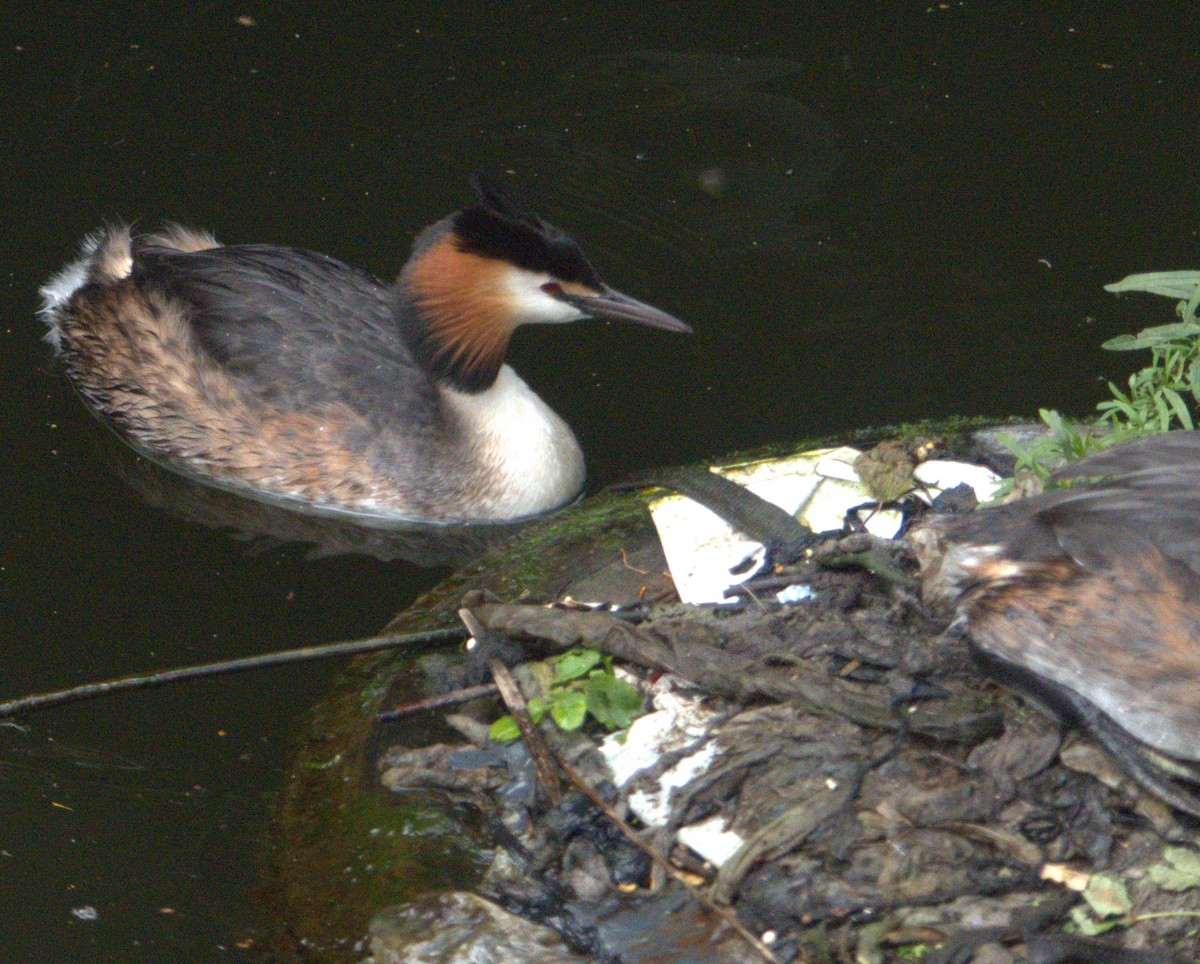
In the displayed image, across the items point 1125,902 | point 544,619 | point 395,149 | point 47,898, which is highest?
point 395,149

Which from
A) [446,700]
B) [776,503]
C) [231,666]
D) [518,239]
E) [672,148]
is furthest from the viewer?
[672,148]

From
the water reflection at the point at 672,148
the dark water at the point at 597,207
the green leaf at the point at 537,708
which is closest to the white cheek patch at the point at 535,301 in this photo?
the dark water at the point at 597,207

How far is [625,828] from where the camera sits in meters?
2.80

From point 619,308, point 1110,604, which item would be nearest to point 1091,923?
point 1110,604

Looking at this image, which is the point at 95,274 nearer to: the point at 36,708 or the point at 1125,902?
the point at 36,708

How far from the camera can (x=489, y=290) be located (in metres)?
5.05

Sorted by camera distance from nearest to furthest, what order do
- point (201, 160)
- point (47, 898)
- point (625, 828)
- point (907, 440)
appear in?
point (625, 828)
point (47, 898)
point (907, 440)
point (201, 160)

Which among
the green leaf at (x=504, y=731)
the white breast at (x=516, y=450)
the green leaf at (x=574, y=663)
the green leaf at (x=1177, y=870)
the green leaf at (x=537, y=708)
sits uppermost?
the green leaf at (x=574, y=663)

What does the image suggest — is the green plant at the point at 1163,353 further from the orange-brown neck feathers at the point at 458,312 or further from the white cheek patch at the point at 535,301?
the orange-brown neck feathers at the point at 458,312

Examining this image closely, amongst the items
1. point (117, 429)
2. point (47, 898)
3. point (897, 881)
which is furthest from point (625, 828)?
point (117, 429)

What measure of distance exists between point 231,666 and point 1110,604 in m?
1.93

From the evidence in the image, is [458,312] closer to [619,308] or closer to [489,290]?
[489,290]

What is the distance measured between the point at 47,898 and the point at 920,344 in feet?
12.2

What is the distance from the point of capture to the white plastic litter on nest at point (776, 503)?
3.52 meters
